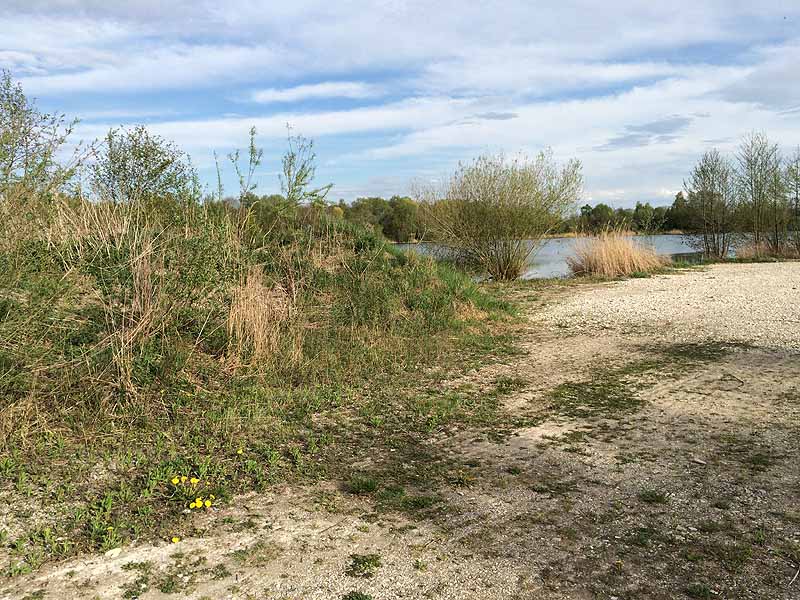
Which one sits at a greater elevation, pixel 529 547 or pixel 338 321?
pixel 338 321

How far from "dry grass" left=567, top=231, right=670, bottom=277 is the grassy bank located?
408 inches

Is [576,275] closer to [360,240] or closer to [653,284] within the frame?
[653,284]

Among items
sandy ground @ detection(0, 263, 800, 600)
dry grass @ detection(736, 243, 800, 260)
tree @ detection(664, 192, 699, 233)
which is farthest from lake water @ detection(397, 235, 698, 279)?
sandy ground @ detection(0, 263, 800, 600)

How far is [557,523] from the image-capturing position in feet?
11.6

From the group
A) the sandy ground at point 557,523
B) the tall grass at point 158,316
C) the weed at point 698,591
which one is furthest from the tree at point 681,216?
the weed at point 698,591

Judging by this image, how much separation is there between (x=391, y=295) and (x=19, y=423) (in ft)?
18.2

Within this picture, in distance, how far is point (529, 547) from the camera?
3.28 m

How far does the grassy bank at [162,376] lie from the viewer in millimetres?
3883

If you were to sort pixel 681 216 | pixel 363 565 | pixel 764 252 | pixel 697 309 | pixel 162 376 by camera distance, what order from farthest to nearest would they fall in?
pixel 681 216
pixel 764 252
pixel 697 309
pixel 162 376
pixel 363 565

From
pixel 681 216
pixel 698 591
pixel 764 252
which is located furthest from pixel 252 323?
pixel 681 216

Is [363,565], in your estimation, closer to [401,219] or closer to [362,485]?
[362,485]

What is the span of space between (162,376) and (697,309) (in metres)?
9.12

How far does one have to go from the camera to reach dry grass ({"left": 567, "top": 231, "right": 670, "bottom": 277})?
1764 cm

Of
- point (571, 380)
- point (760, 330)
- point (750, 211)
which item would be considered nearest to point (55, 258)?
point (571, 380)
